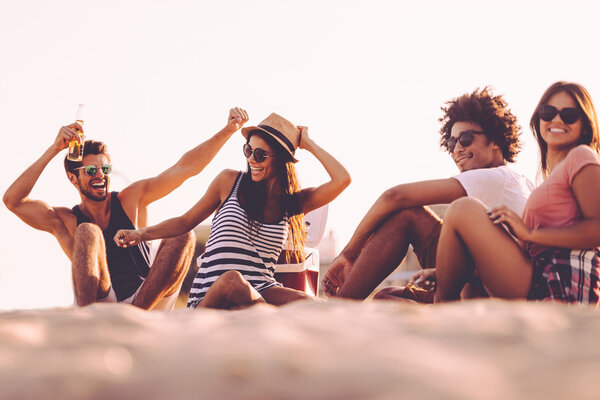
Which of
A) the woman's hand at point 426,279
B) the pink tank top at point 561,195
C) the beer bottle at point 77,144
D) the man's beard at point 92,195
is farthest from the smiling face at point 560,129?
the beer bottle at point 77,144

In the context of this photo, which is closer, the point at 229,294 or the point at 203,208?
the point at 229,294

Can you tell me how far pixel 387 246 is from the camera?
300 cm

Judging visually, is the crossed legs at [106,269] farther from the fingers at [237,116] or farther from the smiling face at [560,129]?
the smiling face at [560,129]

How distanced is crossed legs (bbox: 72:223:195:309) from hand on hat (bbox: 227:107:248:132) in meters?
0.74

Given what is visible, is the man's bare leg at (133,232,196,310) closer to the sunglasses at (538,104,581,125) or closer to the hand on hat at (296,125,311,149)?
the hand on hat at (296,125,311,149)

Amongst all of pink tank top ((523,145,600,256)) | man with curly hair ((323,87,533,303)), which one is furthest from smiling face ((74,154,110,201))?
pink tank top ((523,145,600,256))

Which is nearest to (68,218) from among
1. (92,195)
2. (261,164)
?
(92,195)

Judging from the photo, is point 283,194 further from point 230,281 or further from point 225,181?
point 230,281

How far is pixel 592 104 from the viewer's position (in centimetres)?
268

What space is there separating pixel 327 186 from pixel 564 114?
1.48 m

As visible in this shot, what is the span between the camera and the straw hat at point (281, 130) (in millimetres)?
3775

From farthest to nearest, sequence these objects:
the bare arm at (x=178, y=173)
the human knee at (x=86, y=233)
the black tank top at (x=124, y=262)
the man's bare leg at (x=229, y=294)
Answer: the bare arm at (x=178, y=173) → the black tank top at (x=124, y=262) → the human knee at (x=86, y=233) → the man's bare leg at (x=229, y=294)

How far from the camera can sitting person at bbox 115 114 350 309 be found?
132 inches

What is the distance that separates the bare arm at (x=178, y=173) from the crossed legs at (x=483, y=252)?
6.62ft
